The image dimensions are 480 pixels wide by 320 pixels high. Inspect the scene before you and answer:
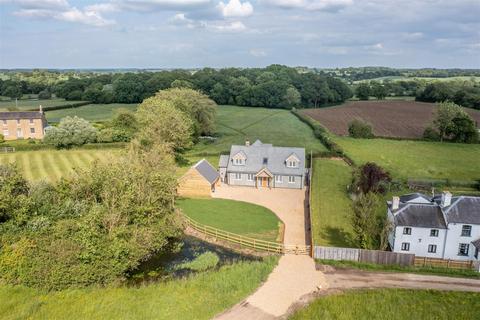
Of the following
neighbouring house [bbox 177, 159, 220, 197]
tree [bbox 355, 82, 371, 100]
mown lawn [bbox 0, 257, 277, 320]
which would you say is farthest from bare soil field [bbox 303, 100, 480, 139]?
mown lawn [bbox 0, 257, 277, 320]

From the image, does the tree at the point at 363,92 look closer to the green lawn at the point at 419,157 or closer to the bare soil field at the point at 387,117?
the bare soil field at the point at 387,117

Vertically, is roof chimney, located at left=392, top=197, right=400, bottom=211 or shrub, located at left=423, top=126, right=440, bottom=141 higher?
shrub, located at left=423, top=126, right=440, bottom=141

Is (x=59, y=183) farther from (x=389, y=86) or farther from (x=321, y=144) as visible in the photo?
(x=389, y=86)

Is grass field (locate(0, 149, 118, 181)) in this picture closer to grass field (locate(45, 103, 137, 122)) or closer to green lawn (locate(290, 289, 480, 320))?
grass field (locate(45, 103, 137, 122))

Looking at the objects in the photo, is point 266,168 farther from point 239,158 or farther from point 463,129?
point 463,129

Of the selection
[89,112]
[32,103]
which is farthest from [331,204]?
[32,103]

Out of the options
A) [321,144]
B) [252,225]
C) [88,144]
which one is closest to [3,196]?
[252,225]
